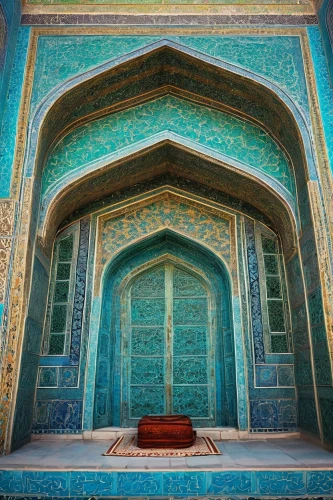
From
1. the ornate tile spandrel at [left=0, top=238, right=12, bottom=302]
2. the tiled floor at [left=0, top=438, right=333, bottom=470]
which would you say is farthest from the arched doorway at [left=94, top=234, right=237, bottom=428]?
the ornate tile spandrel at [left=0, top=238, right=12, bottom=302]

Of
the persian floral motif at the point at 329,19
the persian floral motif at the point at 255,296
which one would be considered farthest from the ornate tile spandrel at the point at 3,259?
the persian floral motif at the point at 329,19

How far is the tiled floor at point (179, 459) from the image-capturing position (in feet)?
12.4

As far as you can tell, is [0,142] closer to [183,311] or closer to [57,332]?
[57,332]

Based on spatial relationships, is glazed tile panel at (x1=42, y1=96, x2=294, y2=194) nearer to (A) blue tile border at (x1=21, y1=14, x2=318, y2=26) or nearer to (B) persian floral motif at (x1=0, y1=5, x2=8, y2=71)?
(A) blue tile border at (x1=21, y1=14, x2=318, y2=26)

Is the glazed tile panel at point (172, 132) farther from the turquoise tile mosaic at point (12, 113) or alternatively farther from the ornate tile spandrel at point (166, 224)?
the ornate tile spandrel at point (166, 224)

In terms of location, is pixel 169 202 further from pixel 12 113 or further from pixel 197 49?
pixel 12 113

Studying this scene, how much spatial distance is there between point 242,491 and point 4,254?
3229mm

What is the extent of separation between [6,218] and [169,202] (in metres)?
2.56

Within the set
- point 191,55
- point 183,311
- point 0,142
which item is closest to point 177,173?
point 191,55

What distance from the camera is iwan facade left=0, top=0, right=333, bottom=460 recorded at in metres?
5.38

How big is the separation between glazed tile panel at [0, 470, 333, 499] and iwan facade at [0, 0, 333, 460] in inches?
53.1

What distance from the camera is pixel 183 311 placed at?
20.8 ft

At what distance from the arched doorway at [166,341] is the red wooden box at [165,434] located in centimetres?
103

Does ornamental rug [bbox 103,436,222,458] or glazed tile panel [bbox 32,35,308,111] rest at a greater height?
glazed tile panel [bbox 32,35,308,111]
